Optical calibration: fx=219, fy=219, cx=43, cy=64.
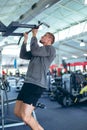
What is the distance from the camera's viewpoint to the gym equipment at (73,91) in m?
6.29

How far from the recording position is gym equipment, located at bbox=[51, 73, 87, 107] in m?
6.29

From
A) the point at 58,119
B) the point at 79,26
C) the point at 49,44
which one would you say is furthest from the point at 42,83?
the point at 79,26

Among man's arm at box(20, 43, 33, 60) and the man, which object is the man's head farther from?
man's arm at box(20, 43, 33, 60)

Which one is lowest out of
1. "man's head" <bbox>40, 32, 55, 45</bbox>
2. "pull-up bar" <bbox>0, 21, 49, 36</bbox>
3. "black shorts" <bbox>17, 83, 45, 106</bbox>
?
"black shorts" <bbox>17, 83, 45, 106</bbox>

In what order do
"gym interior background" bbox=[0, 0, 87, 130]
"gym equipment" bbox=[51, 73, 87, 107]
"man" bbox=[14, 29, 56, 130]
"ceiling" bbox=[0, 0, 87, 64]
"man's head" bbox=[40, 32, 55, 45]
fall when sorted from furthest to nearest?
"ceiling" bbox=[0, 0, 87, 64]
"gym equipment" bbox=[51, 73, 87, 107]
"gym interior background" bbox=[0, 0, 87, 130]
"man's head" bbox=[40, 32, 55, 45]
"man" bbox=[14, 29, 56, 130]

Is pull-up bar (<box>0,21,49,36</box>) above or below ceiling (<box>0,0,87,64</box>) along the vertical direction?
below

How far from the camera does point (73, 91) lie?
641 centimetres

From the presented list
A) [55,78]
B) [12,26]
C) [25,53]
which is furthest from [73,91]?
[12,26]

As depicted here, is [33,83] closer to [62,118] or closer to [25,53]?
[25,53]

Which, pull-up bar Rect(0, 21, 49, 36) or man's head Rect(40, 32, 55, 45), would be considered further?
man's head Rect(40, 32, 55, 45)

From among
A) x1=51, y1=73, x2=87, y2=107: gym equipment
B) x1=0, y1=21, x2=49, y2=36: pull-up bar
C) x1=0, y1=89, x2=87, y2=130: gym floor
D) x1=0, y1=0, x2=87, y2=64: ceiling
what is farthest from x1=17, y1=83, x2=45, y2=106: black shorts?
x1=51, y1=73, x2=87, y2=107: gym equipment

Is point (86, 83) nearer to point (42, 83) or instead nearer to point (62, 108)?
point (62, 108)

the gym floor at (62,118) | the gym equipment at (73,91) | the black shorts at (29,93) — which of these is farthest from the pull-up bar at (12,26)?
the gym equipment at (73,91)

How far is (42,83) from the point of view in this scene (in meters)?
2.47
